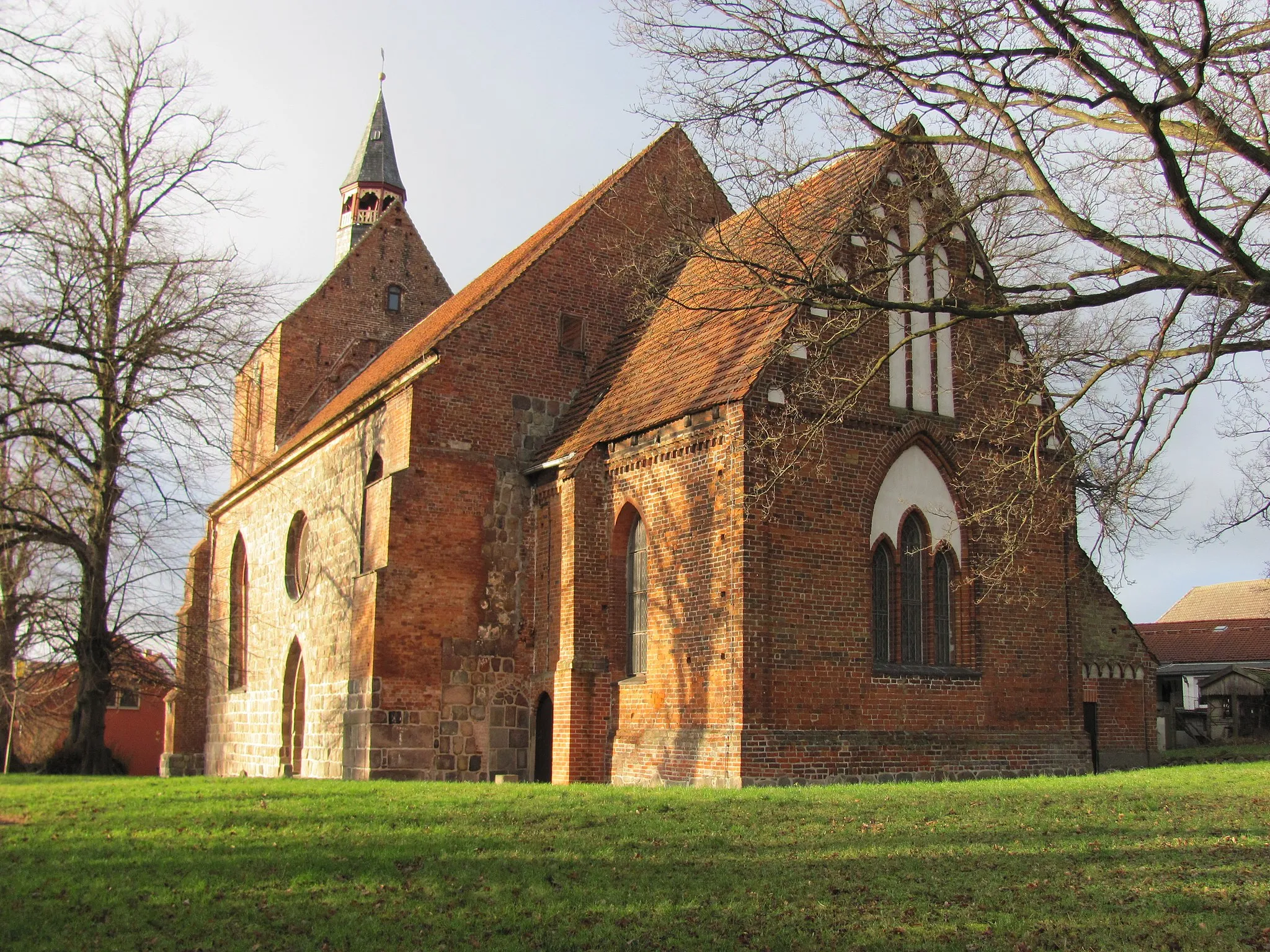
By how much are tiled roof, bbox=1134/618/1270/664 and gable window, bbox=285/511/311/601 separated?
1030 inches

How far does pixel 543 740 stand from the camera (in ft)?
59.7

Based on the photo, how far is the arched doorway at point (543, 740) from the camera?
712 inches

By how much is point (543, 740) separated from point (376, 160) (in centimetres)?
2333

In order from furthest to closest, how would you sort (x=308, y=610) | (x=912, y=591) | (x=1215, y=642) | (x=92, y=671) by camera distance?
(x=1215, y=642) → (x=308, y=610) → (x=92, y=671) → (x=912, y=591)

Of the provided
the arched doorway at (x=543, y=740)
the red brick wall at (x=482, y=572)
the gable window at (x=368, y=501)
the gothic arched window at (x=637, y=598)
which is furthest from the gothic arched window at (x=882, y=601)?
the gable window at (x=368, y=501)

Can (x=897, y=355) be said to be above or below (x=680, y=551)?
above

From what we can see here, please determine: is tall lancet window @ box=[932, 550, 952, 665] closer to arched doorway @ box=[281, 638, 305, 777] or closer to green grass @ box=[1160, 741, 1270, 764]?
green grass @ box=[1160, 741, 1270, 764]

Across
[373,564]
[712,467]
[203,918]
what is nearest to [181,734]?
[373,564]

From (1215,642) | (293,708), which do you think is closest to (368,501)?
(293,708)

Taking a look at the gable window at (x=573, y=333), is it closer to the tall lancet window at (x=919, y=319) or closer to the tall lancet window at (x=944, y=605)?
the tall lancet window at (x=919, y=319)

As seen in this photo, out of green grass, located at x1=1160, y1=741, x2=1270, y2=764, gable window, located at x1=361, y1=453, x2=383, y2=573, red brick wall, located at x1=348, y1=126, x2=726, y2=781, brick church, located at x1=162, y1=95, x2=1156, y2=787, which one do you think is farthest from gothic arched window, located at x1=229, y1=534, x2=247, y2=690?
green grass, located at x1=1160, y1=741, x2=1270, y2=764

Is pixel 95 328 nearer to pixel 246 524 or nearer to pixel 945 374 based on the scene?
pixel 945 374

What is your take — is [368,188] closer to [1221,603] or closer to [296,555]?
[296,555]

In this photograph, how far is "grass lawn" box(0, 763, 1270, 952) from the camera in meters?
7.54
